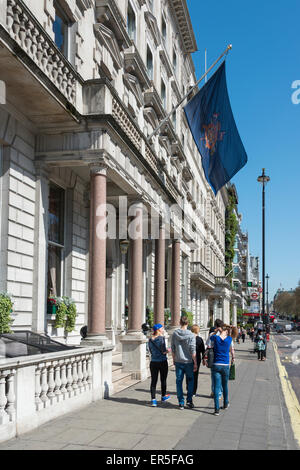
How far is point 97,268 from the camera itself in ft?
37.4

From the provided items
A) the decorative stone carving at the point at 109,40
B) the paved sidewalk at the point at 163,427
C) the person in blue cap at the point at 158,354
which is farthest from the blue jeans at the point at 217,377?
the decorative stone carving at the point at 109,40

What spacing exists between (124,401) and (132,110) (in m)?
12.0

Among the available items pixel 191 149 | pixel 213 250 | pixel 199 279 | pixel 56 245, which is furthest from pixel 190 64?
pixel 56 245

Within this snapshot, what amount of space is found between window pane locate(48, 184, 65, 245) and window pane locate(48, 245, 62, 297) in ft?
0.85

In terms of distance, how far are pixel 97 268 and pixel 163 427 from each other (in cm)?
400

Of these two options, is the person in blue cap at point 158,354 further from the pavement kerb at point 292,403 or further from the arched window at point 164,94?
the arched window at point 164,94

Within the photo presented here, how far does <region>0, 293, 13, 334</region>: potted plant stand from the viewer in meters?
9.69

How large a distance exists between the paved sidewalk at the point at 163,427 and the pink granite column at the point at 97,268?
63.7 inches

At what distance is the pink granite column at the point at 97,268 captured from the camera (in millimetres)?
11312

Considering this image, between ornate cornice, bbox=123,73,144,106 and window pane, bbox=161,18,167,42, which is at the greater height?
window pane, bbox=161,18,167,42

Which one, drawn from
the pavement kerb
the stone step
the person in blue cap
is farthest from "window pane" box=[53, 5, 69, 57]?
the pavement kerb

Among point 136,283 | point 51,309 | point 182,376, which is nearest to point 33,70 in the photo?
point 51,309

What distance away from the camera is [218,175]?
20344 mm

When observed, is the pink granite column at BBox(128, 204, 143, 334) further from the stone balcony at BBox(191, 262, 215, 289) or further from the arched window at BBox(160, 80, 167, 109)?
the stone balcony at BBox(191, 262, 215, 289)
